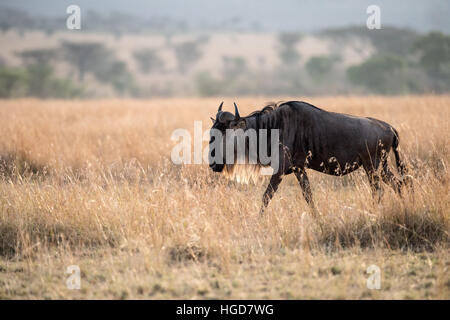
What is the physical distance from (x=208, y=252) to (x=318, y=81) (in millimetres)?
31629

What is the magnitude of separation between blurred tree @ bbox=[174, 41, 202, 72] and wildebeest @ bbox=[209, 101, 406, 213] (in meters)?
42.9

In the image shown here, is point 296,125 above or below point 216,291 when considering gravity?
above

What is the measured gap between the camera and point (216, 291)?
3014mm

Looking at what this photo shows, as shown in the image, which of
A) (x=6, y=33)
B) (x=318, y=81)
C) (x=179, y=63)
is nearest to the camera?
(x=318, y=81)

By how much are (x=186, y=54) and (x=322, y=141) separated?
4372 cm

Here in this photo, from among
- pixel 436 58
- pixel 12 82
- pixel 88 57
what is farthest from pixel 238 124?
pixel 88 57

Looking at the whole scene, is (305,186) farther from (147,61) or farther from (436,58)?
(147,61)

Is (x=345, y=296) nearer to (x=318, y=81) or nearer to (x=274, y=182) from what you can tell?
(x=274, y=182)

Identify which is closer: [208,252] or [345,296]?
[345,296]

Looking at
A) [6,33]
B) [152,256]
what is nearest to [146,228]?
[152,256]

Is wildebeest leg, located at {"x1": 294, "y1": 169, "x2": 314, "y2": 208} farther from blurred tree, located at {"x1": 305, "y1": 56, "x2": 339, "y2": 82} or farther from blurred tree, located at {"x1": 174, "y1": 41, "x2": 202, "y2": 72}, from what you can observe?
blurred tree, located at {"x1": 174, "y1": 41, "x2": 202, "y2": 72}

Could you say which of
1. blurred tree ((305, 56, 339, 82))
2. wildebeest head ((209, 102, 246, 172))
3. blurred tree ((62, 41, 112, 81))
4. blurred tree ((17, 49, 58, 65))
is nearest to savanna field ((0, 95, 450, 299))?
wildebeest head ((209, 102, 246, 172))

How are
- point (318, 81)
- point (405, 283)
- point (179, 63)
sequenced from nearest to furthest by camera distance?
point (405, 283) < point (318, 81) < point (179, 63)

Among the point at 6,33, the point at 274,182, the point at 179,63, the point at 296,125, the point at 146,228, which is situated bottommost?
the point at 146,228
